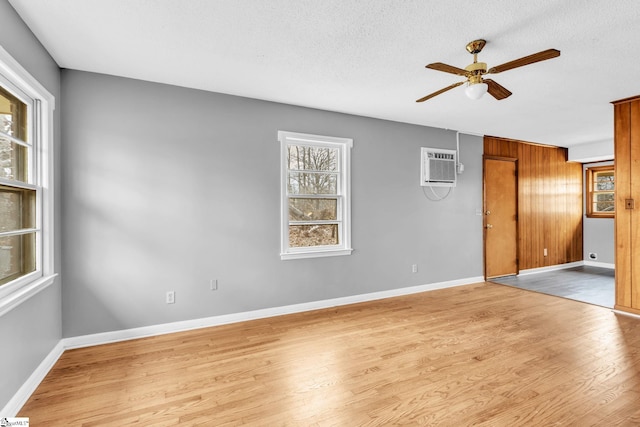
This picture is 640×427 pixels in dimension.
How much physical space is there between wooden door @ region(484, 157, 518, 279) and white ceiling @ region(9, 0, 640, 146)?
1.92 metres

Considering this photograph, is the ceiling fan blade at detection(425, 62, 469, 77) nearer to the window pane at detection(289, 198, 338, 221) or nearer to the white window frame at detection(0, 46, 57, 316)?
the window pane at detection(289, 198, 338, 221)

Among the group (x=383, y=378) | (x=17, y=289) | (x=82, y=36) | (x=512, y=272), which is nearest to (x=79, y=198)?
(x=17, y=289)

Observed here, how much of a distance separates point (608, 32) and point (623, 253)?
2746mm

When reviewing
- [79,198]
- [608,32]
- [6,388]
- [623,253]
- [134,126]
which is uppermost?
[608,32]

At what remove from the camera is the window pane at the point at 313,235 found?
394cm

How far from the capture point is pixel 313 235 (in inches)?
160

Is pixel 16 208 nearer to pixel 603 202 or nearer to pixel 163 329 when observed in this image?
pixel 163 329

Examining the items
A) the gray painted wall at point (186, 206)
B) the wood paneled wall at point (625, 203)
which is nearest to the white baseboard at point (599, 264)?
the wood paneled wall at point (625, 203)

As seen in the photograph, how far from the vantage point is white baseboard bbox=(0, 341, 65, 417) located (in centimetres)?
188

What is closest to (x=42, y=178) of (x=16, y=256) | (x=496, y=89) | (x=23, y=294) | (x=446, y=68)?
(x=16, y=256)

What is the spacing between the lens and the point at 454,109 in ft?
13.1

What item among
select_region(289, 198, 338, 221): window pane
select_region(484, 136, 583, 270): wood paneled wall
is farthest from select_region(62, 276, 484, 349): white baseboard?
select_region(484, 136, 583, 270): wood paneled wall

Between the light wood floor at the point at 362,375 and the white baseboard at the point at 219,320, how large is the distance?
10 cm

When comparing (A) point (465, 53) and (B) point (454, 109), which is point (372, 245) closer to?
(B) point (454, 109)
